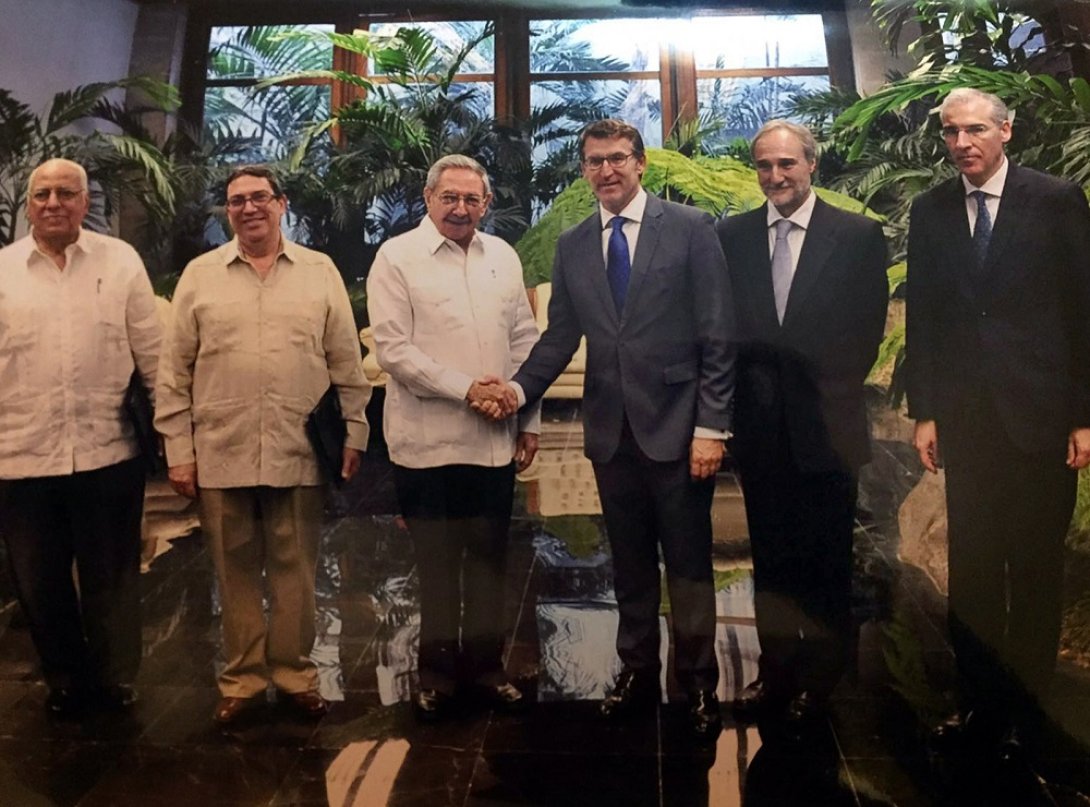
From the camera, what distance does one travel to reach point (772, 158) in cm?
259

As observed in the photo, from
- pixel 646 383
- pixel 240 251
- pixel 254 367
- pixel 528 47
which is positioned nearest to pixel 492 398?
pixel 646 383

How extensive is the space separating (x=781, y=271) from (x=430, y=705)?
136cm

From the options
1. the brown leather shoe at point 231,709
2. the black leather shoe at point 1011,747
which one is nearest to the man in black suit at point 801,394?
the black leather shoe at point 1011,747

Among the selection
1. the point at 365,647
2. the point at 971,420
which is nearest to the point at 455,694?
the point at 365,647

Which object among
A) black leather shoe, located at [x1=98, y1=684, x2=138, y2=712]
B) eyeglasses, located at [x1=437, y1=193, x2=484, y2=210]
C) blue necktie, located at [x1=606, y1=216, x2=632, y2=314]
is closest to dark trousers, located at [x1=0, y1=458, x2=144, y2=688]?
→ black leather shoe, located at [x1=98, y1=684, x2=138, y2=712]

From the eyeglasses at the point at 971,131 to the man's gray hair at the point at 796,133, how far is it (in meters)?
0.28

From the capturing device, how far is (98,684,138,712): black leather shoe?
292 cm

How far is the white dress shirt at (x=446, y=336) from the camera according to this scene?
2785 mm

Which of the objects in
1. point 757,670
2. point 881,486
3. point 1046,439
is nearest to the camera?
point 1046,439

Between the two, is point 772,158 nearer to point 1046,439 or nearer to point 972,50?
point 972,50

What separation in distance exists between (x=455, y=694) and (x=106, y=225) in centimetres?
142

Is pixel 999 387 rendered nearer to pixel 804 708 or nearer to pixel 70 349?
pixel 804 708

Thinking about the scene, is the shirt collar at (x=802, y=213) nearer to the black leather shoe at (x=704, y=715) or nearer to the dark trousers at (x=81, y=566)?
the black leather shoe at (x=704, y=715)

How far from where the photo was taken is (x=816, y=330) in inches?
104
